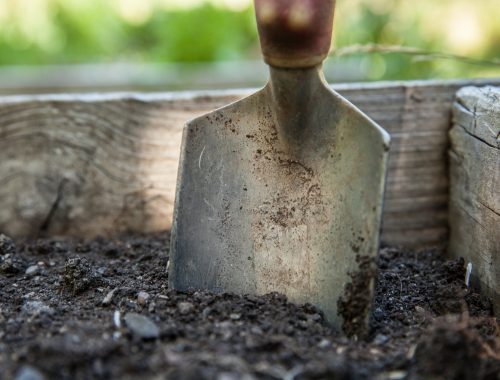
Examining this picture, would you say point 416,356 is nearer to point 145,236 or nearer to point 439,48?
point 145,236

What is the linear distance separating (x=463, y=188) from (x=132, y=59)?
3.07 m

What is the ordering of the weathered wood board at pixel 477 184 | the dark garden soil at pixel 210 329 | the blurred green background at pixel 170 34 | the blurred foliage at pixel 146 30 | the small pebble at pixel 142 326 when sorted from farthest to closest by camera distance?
the blurred foliage at pixel 146 30 < the blurred green background at pixel 170 34 < the weathered wood board at pixel 477 184 < the small pebble at pixel 142 326 < the dark garden soil at pixel 210 329

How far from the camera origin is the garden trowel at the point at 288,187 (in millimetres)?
1451

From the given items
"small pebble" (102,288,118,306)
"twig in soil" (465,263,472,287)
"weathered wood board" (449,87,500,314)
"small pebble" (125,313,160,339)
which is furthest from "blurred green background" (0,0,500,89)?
"small pebble" (125,313,160,339)

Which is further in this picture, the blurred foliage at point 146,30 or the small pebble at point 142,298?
the blurred foliage at point 146,30

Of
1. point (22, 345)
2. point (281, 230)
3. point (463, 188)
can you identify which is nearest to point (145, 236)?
point (281, 230)

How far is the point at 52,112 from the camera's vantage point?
2031 mm

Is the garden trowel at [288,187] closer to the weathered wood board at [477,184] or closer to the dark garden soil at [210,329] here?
the dark garden soil at [210,329]

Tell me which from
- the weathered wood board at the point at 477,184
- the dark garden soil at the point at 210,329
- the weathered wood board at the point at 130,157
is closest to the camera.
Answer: the dark garden soil at the point at 210,329

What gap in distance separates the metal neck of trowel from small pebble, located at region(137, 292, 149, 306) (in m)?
0.44

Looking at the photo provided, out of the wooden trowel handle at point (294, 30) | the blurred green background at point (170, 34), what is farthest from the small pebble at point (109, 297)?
the blurred green background at point (170, 34)

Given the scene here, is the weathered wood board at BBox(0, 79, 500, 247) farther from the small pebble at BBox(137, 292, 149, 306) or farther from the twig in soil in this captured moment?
the small pebble at BBox(137, 292, 149, 306)

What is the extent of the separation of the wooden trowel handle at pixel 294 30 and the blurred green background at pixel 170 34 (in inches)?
75.2

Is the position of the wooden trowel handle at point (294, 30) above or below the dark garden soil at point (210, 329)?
above
